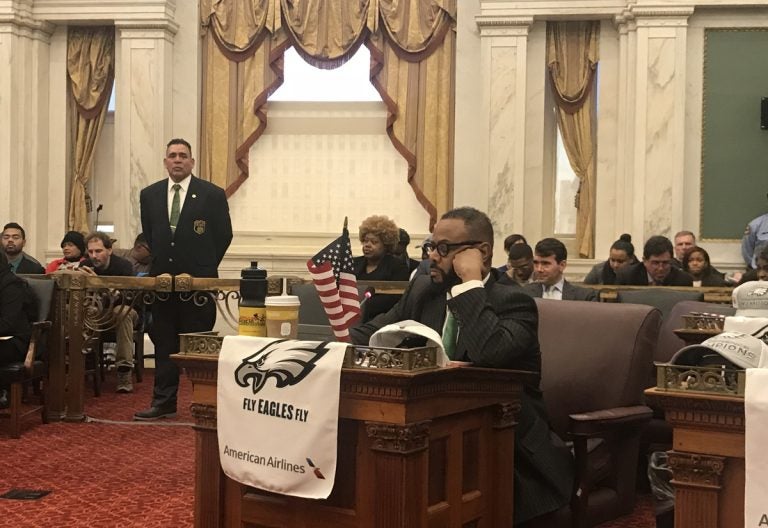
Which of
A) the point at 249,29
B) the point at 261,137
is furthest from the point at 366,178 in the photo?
the point at 249,29

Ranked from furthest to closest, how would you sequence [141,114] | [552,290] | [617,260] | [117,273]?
[141,114] < [617,260] < [117,273] < [552,290]

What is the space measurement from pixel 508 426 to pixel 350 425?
0.54 m

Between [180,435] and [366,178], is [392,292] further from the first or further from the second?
[366,178]

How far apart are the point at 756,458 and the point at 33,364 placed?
14.9 feet

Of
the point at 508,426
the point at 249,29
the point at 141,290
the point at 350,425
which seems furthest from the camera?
the point at 249,29

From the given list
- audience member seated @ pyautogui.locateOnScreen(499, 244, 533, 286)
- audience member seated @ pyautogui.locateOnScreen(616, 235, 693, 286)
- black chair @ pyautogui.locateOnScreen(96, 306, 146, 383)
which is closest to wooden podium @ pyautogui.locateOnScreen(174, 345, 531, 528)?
audience member seated @ pyautogui.locateOnScreen(499, 244, 533, 286)

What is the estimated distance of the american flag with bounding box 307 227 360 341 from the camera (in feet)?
9.75

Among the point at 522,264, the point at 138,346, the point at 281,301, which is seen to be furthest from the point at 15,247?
the point at 281,301

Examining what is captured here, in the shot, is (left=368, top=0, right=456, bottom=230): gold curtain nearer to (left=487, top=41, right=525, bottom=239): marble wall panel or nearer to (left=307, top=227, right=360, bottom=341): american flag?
(left=487, top=41, right=525, bottom=239): marble wall panel

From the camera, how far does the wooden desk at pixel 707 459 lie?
86.4 inches

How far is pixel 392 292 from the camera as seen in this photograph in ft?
20.5

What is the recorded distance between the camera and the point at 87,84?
35.6 ft

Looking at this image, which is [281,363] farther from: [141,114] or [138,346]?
[141,114]

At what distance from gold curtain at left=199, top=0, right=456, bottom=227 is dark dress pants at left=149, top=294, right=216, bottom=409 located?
469 cm
